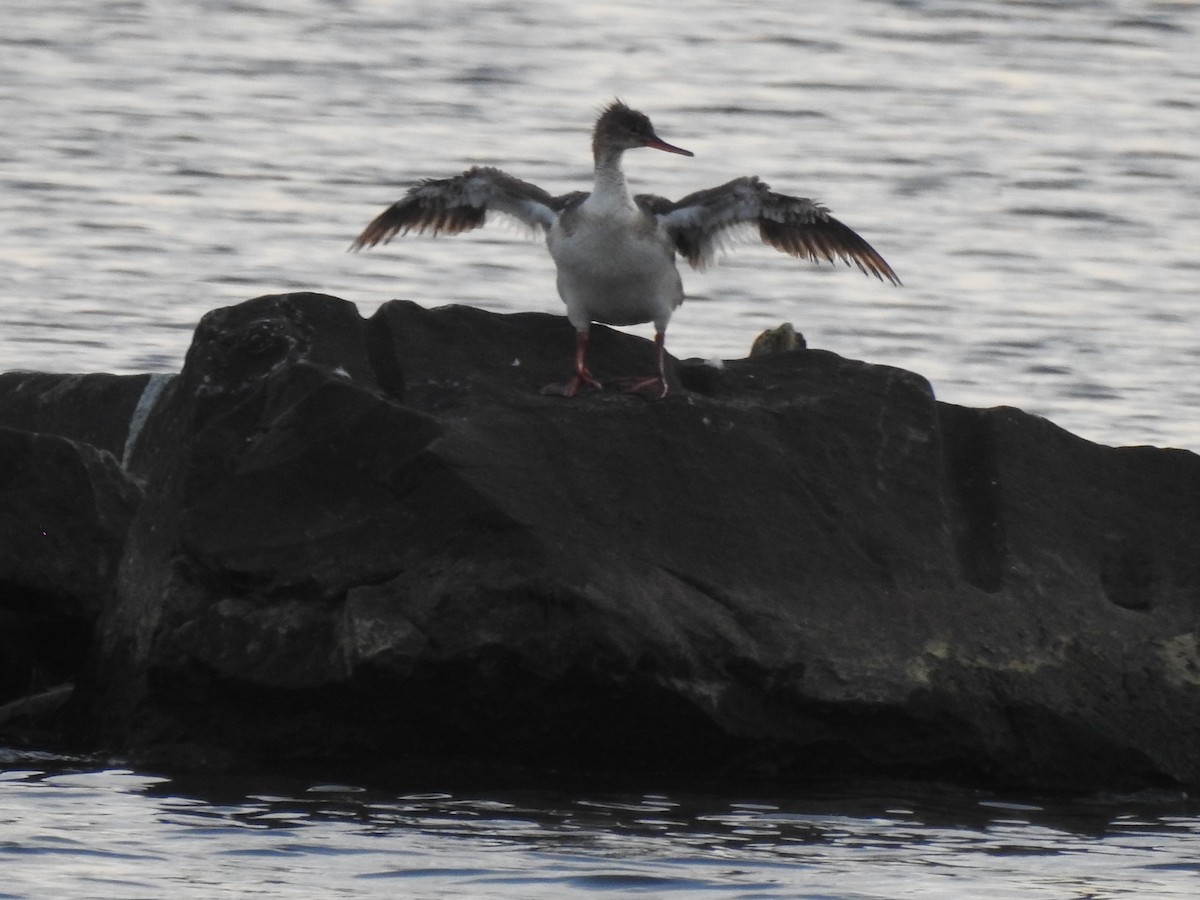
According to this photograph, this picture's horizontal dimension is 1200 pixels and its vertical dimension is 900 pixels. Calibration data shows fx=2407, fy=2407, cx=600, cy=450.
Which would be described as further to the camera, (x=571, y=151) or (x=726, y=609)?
(x=571, y=151)

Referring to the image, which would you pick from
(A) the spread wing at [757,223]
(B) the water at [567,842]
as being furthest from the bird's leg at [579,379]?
(B) the water at [567,842]

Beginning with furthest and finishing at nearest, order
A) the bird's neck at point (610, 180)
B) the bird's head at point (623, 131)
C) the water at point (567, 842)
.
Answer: the bird's head at point (623, 131)
the bird's neck at point (610, 180)
the water at point (567, 842)

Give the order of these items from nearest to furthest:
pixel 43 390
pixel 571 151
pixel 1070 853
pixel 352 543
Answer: pixel 1070 853 < pixel 352 543 < pixel 43 390 < pixel 571 151

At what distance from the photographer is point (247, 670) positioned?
24.2 feet

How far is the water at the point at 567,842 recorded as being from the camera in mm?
6492

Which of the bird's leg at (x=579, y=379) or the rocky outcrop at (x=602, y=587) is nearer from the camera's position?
the rocky outcrop at (x=602, y=587)

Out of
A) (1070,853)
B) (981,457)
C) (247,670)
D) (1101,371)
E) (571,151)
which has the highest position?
(571,151)

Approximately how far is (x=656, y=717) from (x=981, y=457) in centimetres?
167

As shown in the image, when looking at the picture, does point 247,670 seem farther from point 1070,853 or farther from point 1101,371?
point 1101,371

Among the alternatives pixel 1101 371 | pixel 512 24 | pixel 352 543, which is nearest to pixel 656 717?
pixel 352 543

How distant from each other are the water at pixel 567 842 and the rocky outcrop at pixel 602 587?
0.24m

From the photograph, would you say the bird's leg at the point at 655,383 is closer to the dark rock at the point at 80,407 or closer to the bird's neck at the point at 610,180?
the bird's neck at the point at 610,180

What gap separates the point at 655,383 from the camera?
8.41 metres

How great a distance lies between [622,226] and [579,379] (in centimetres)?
80
